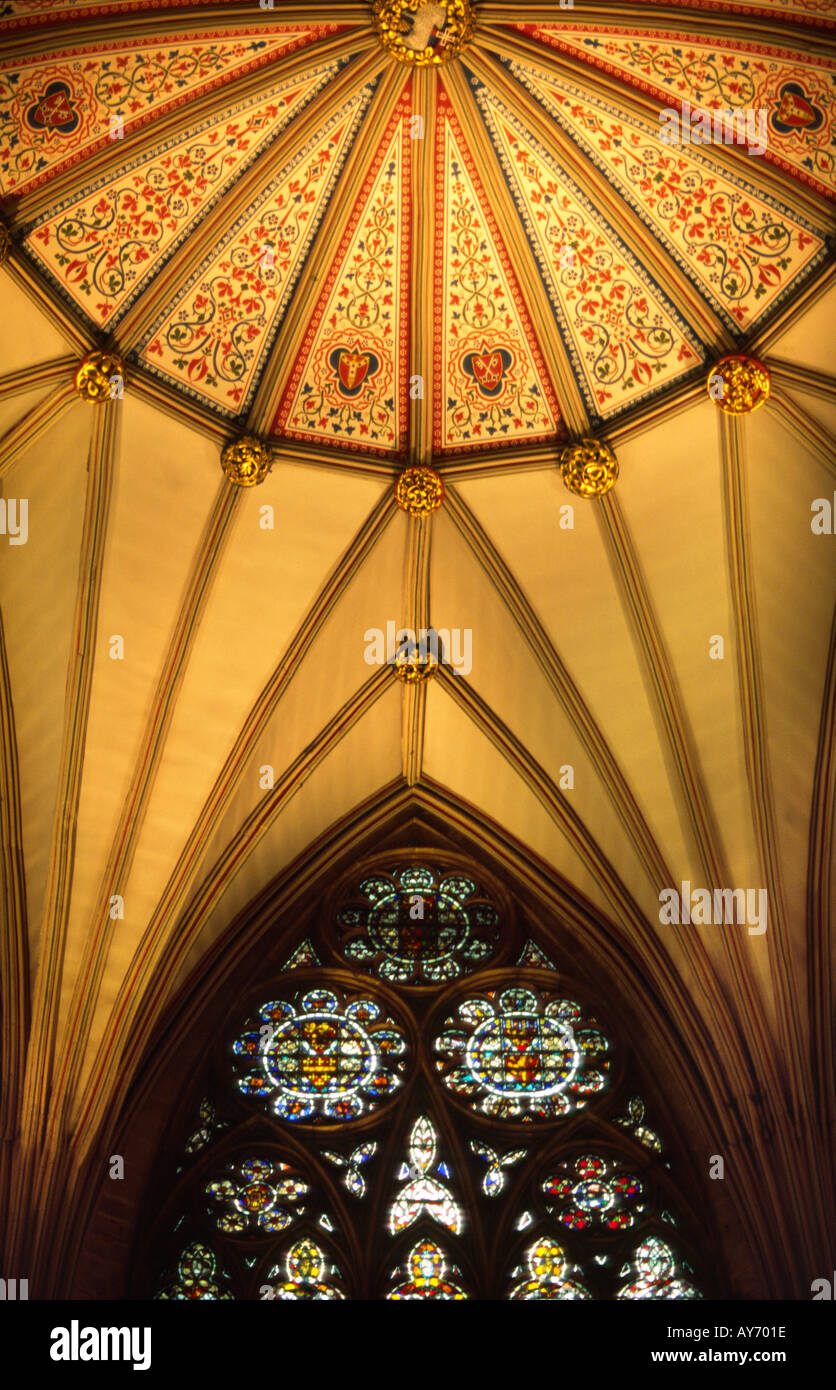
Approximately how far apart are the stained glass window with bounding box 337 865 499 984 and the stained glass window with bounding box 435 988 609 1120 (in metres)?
0.52

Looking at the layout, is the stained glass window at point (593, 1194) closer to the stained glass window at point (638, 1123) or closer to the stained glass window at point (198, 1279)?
the stained glass window at point (638, 1123)

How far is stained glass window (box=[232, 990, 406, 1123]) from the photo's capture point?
15117 millimetres

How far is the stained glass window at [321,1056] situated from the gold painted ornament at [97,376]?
566 centimetres

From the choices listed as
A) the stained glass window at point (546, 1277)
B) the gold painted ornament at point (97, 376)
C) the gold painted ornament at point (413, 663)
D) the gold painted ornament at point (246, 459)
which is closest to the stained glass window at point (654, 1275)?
the stained glass window at point (546, 1277)

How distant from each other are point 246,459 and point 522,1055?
19.2 ft

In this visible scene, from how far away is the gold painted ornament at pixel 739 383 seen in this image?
14.6 m

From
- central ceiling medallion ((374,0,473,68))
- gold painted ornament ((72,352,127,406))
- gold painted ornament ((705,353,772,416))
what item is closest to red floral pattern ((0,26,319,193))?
central ceiling medallion ((374,0,473,68))

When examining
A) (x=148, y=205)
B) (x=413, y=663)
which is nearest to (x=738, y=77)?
(x=148, y=205)

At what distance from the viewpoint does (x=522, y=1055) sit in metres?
15.5

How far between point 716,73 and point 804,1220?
9154 millimetres

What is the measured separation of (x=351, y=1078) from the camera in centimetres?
1528
